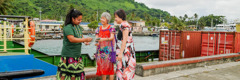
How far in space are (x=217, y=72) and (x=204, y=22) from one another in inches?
5444

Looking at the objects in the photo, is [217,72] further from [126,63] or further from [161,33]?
[161,33]

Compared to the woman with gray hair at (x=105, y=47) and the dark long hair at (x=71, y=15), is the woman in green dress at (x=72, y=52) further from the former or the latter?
the woman with gray hair at (x=105, y=47)

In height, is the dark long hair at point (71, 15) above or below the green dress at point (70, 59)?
above

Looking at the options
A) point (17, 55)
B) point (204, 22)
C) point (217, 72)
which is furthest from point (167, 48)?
point (204, 22)

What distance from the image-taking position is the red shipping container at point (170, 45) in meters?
12.5

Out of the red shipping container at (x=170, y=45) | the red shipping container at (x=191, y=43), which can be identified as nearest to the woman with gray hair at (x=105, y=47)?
the red shipping container at (x=191, y=43)

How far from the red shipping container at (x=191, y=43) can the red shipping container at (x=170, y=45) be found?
360 millimetres

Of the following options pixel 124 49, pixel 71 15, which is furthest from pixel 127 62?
pixel 71 15

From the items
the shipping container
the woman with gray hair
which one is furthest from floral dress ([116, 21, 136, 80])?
the shipping container

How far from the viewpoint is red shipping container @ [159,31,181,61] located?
12508 millimetres

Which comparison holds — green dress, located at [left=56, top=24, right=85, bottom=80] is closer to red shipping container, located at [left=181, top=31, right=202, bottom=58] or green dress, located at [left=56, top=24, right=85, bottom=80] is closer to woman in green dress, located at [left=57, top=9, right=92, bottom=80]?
woman in green dress, located at [left=57, top=9, right=92, bottom=80]

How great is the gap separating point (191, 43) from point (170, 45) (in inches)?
53.7

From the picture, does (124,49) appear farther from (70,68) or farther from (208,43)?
(208,43)

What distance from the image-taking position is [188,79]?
16.1 ft
